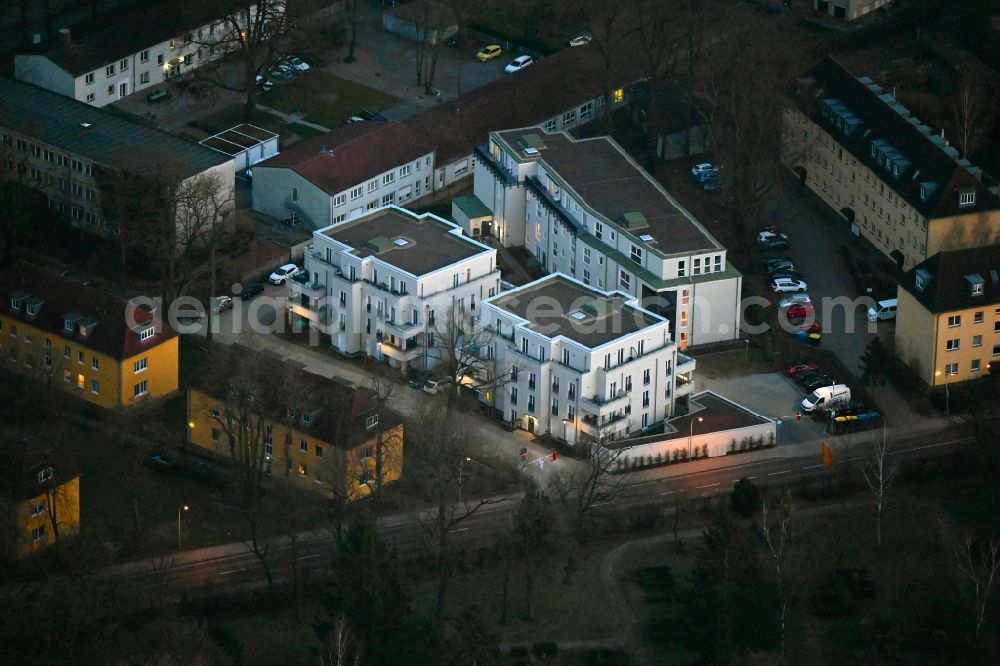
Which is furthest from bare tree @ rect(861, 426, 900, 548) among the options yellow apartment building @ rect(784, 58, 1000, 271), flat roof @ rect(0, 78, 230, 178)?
flat roof @ rect(0, 78, 230, 178)

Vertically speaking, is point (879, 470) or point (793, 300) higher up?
point (793, 300)

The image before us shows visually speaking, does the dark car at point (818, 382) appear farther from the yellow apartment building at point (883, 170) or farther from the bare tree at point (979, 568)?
the bare tree at point (979, 568)

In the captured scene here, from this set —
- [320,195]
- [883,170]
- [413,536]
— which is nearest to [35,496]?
[413,536]

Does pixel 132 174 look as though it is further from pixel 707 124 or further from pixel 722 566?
pixel 722 566

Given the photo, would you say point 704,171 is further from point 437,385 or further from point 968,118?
point 437,385

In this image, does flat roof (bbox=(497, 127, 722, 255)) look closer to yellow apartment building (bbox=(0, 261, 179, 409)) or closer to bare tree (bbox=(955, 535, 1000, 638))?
bare tree (bbox=(955, 535, 1000, 638))

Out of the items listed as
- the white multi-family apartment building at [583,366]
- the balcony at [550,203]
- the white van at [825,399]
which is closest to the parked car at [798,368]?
the white van at [825,399]
